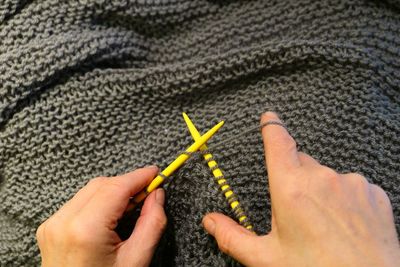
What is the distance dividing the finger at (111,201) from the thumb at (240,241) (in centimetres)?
13

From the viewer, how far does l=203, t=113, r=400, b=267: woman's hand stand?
544mm

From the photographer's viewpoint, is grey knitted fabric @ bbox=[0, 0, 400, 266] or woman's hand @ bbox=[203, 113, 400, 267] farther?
grey knitted fabric @ bbox=[0, 0, 400, 266]

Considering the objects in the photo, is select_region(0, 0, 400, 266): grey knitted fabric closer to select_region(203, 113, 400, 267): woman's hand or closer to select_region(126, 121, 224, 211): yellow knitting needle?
select_region(126, 121, 224, 211): yellow knitting needle

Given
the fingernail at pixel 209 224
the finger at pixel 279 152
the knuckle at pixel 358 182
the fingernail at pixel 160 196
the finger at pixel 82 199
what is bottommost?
the fingernail at pixel 209 224

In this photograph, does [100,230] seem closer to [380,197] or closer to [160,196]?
[160,196]

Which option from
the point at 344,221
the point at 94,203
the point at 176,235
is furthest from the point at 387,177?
the point at 94,203

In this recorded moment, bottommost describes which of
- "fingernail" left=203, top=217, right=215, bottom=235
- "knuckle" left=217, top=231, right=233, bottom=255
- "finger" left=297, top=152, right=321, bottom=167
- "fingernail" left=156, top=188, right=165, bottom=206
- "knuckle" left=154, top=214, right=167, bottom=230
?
"fingernail" left=203, top=217, right=215, bottom=235

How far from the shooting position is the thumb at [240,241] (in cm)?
58

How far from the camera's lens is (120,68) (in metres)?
0.80

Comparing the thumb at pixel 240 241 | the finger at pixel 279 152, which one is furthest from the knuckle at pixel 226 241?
the finger at pixel 279 152

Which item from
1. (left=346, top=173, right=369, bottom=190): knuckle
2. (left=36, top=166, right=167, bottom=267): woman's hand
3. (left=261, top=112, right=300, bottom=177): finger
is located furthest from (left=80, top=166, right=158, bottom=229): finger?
(left=346, top=173, right=369, bottom=190): knuckle

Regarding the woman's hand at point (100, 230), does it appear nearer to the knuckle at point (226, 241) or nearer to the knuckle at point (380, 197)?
the knuckle at point (226, 241)

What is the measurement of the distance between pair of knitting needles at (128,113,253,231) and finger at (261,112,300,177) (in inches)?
4.5

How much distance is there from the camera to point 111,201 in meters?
0.64
